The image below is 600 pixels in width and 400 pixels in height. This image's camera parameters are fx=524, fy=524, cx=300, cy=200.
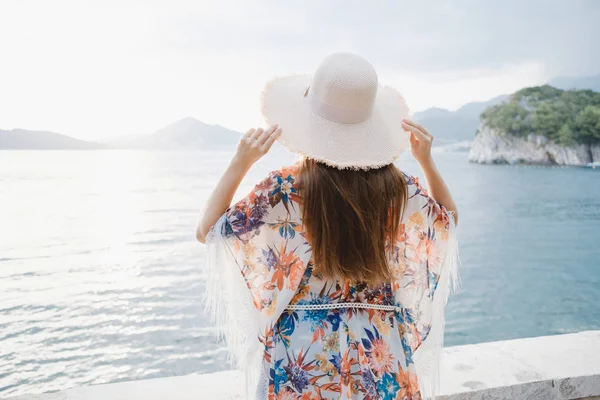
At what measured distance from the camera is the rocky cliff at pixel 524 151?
202ft

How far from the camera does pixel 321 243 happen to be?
113 cm

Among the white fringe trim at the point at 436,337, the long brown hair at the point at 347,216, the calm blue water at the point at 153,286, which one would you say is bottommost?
the calm blue water at the point at 153,286

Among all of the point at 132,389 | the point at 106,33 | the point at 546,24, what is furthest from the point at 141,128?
the point at 132,389

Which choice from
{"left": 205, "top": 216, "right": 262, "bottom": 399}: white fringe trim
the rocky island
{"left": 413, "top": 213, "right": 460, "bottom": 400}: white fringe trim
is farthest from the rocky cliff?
{"left": 205, "top": 216, "right": 262, "bottom": 399}: white fringe trim

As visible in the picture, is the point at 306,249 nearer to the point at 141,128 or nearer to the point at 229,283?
the point at 229,283

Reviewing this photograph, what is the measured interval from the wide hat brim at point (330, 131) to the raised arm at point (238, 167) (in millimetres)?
39

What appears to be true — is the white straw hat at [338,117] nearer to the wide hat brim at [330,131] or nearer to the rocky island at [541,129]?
the wide hat brim at [330,131]

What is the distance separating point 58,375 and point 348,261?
6.48m

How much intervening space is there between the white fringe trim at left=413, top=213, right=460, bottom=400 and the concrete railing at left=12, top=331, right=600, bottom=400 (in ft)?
0.89

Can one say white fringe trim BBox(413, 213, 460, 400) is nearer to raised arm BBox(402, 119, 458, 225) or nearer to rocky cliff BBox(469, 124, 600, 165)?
raised arm BBox(402, 119, 458, 225)

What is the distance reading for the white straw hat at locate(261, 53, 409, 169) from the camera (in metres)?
1.13

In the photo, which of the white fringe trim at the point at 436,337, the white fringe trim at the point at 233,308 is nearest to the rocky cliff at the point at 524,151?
the white fringe trim at the point at 436,337

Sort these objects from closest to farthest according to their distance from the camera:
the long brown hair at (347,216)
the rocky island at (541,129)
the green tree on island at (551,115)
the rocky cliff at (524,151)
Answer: the long brown hair at (347,216), the green tree on island at (551,115), the rocky island at (541,129), the rocky cliff at (524,151)

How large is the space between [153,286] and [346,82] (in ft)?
38.6
